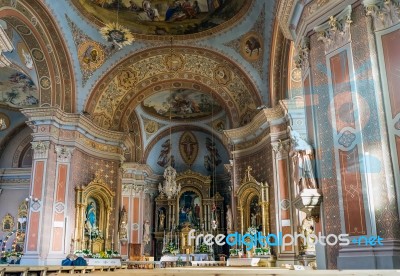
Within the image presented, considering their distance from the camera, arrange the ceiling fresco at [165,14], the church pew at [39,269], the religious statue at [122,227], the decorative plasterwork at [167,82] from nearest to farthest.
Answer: the church pew at [39,269] → the ceiling fresco at [165,14] → the decorative plasterwork at [167,82] → the religious statue at [122,227]

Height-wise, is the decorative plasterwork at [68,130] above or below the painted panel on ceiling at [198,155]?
below

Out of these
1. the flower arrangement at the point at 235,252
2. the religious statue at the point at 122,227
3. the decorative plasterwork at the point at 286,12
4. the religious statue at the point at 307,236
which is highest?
the decorative plasterwork at the point at 286,12

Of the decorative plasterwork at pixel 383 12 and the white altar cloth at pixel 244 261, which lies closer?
the decorative plasterwork at pixel 383 12

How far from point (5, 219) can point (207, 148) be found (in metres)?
11.4

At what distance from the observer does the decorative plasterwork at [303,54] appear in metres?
8.34

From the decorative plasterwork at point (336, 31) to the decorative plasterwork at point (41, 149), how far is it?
9.80m

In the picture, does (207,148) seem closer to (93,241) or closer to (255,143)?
(255,143)

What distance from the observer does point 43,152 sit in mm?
13875

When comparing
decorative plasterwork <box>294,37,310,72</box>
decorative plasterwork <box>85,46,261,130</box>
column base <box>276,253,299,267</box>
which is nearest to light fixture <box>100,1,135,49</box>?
decorative plasterwork <box>85,46,261,130</box>

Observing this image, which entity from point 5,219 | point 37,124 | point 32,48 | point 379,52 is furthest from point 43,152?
point 379,52

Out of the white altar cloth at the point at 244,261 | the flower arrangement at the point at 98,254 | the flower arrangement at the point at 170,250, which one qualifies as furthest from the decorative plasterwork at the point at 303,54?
the flower arrangement at the point at 170,250

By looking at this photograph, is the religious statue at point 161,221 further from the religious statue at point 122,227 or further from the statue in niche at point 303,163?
the statue in niche at point 303,163

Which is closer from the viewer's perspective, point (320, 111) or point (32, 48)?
point (320, 111)

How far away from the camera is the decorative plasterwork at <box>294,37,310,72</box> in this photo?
834 centimetres
